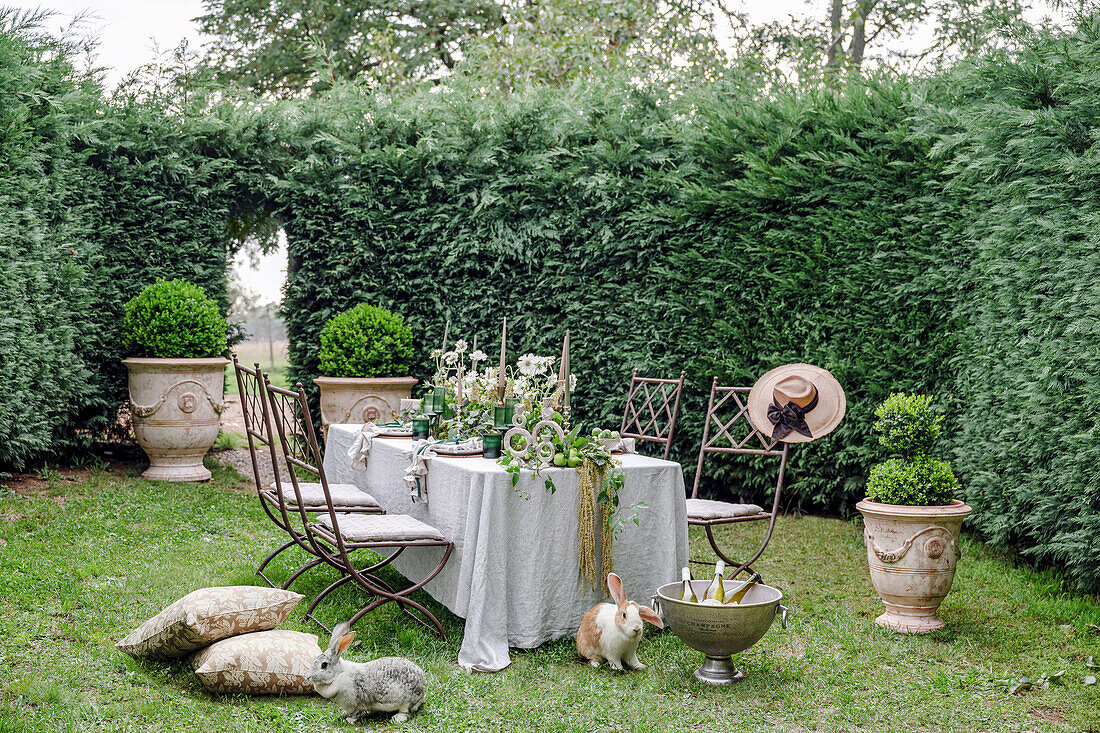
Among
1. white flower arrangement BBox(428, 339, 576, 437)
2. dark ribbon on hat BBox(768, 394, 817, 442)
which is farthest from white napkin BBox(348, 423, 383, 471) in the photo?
dark ribbon on hat BBox(768, 394, 817, 442)

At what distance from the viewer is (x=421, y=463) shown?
3.82m

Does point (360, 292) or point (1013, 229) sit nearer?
point (1013, 229)

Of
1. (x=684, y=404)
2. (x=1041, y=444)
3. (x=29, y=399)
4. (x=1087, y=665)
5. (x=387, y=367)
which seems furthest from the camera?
(x=387, y=367)

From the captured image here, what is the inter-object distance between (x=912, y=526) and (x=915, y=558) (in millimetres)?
143

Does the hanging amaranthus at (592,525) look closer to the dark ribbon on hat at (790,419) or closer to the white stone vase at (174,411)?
the dark ribbon on hat at (790,419)

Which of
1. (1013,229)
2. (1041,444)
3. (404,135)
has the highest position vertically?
(404,135)

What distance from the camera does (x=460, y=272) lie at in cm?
762

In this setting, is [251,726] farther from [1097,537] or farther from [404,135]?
[404,135]

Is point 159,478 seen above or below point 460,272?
below

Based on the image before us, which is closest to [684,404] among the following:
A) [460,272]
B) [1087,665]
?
[460,272]

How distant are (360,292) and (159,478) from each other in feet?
7.36

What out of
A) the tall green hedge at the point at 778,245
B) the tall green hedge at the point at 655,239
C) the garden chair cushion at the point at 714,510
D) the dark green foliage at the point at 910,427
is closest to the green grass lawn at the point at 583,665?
the garden chair cushion at the point at 714,510

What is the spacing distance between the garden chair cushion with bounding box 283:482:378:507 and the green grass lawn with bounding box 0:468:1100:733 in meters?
0.48

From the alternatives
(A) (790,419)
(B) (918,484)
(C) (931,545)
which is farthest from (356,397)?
(C) (931,545)
